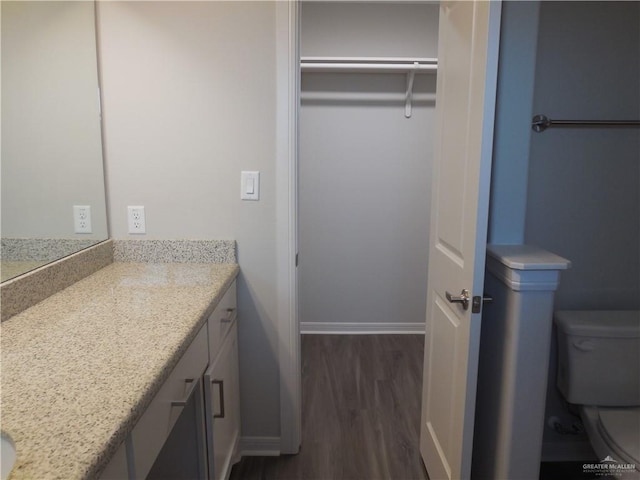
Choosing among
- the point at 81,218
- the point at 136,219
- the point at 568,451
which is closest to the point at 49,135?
the point at 81,218

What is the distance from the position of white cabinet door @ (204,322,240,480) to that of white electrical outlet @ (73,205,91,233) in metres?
0.67

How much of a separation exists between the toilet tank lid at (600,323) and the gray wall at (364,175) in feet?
4.99

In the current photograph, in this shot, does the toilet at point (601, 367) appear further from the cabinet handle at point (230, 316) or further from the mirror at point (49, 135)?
the mirror at point (49, 135)

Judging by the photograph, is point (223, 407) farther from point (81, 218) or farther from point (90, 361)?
point (81, 218)

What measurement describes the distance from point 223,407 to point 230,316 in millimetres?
333

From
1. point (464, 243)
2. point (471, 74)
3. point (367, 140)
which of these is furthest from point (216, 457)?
point (367, 140)

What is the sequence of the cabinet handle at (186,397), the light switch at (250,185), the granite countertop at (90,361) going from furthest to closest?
1. the light switch at (250,185)
2. the cabinet handle at (186,397)
3. the granite countertop at (90,361)

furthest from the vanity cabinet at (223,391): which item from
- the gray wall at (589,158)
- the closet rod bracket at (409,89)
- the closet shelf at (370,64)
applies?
the closet rod bracket at (409,89)

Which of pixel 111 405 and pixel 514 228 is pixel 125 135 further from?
pixel 514 228

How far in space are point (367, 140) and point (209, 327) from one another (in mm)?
2023

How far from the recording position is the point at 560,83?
5.44 feet

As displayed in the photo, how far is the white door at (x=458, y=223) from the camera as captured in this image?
1.22 metres

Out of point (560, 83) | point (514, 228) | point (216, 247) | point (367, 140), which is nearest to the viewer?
point (514, 228)

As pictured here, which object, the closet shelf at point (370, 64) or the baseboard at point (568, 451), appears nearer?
the baseboard at point (568, 451)
